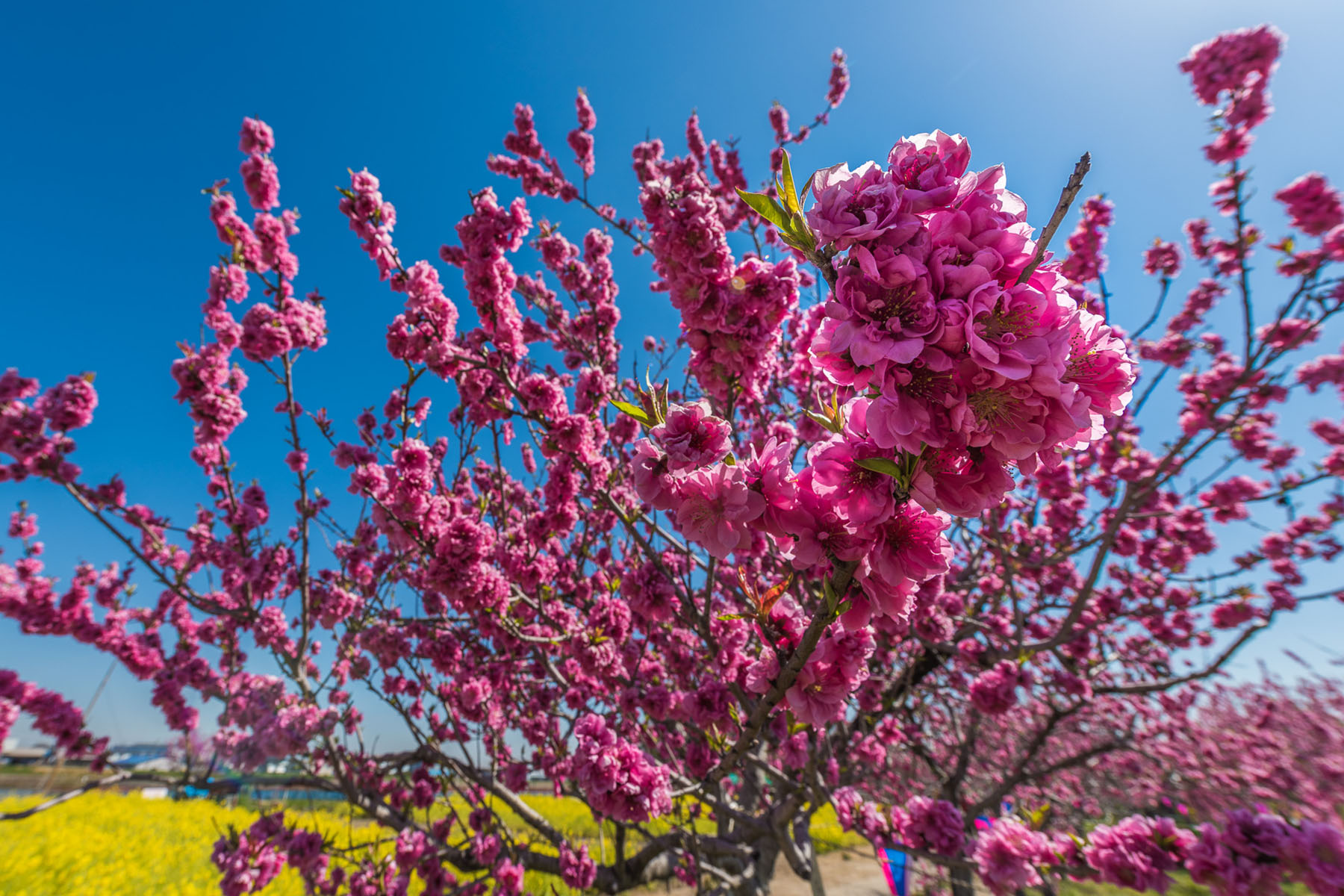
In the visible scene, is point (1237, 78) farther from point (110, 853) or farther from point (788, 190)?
point (110, 853)

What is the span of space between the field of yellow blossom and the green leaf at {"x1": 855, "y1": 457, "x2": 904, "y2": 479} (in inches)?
244

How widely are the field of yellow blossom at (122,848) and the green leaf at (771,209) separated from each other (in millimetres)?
6508

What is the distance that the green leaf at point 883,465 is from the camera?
40.4 inches

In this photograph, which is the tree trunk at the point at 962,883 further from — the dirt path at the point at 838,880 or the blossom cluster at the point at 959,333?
the blossom cluster at the point at 959,333

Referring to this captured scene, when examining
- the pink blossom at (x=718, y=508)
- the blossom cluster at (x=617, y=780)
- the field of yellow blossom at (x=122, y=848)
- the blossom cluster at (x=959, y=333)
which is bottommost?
the field of yellow blossom at (x=122, y=848)

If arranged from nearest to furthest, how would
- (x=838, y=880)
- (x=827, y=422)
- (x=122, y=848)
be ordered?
(x=827, y=422)
(x=122, y=848)
(x=838, y=880)

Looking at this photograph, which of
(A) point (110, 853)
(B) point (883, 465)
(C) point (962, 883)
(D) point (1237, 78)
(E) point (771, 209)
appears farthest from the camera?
(A) point (110, 853)

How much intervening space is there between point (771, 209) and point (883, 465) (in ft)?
2.24

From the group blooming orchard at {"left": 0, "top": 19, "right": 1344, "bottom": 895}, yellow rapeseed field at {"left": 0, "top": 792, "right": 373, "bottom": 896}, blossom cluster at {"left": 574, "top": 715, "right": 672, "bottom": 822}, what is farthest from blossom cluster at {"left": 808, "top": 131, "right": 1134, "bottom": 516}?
yellow rapeseed field at {"left": 0, "top": 792, "right": 373, "bottom": 896}

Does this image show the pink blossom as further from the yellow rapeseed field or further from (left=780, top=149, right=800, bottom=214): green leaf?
the yellow rapeseed field

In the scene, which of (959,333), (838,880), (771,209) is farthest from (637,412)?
(838,880)

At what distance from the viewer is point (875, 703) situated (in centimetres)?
447

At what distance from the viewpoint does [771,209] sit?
1199 mm

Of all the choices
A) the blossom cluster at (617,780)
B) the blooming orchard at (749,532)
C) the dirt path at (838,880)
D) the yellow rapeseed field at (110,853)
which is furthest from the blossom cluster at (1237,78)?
the yellow rapeseed field at (110,853)
